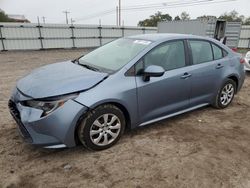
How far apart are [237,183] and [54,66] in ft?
9.64

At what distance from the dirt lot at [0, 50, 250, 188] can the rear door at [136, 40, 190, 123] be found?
1.26ft

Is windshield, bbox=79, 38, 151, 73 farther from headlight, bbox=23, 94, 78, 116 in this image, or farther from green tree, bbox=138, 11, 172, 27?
green tree, bbox=138, 11, 172, 27

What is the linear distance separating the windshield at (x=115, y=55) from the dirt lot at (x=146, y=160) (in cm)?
112

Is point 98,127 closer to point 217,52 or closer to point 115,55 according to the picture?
point 115,55

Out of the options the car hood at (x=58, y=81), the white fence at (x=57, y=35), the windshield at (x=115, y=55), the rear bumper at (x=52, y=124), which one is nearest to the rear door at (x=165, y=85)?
the windshield at (x=115, y=55)

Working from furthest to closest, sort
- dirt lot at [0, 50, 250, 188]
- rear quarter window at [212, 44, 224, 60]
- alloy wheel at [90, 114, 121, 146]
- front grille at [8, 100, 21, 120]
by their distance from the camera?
rear quarter window at [212, 44, 224, 60] → alloy wheel at [90, 114, 121, 146] → front grille at [8, 100, 21, 120] → dirt lot at [0, 50, 250, 188]

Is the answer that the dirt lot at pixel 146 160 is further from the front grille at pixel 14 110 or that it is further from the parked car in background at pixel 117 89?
the front grille at pixel 14 110

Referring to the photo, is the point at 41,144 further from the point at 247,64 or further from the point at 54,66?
the point at 247,64

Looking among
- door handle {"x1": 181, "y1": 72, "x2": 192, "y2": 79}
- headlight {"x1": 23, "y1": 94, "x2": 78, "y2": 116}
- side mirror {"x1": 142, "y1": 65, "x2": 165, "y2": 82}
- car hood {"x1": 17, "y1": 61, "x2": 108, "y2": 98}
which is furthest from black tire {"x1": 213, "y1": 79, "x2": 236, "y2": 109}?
headlight {"x1": 23, "y1": 94, "x2": 78, "y2": 116}

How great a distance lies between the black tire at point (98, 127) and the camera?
261cm

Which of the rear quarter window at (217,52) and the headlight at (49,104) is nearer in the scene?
the headlight at (49,104)

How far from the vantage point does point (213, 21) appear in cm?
1356

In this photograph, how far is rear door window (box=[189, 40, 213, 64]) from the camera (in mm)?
3666

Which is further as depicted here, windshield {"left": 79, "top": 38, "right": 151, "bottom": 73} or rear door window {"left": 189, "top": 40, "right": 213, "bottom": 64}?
rear door window {"left": 189, "top": 40, "right": 213, "bottom": 64}
